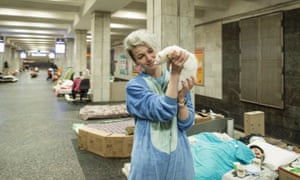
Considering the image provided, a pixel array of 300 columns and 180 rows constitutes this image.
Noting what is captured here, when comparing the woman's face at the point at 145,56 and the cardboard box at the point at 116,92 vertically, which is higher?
the woman's face at the point at 145,56

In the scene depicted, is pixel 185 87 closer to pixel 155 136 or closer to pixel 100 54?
pixel 155 136

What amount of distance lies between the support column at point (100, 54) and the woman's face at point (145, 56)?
8.01 metres

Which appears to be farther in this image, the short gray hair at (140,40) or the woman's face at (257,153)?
the woman's face at (257,153)

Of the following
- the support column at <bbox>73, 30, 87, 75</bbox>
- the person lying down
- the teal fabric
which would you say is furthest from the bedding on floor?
the support column at <bbox>73, 30, 87, 75</bbox>

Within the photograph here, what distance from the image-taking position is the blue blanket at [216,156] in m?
2.74

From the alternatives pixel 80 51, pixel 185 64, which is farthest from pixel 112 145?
pixel 80 51

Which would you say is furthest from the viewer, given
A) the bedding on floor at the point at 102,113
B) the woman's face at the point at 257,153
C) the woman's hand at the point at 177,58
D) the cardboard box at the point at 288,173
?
the bedding on floor at the point at 102,113

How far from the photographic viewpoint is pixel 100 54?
29.7ft

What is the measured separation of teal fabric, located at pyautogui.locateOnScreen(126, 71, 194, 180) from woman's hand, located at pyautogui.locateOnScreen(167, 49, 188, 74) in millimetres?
150

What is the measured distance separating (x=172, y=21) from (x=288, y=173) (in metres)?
2.78

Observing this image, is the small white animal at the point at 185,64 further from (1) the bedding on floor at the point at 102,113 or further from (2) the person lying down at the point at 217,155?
(1) the bedding on floor at the point at 102,113

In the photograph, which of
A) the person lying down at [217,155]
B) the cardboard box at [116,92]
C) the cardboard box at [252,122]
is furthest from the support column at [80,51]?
the person lying down at [217,155]

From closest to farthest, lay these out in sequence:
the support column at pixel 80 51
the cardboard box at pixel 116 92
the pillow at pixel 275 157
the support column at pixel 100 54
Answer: the pillow at pixel 275 157
the support column at pixel 100 54
the cardboard box at pixel 116 92
the support column at pixel 80 51

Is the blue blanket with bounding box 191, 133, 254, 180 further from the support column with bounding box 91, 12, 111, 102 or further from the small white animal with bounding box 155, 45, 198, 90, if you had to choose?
the support column with bounding box 91, 12, 111, 102
